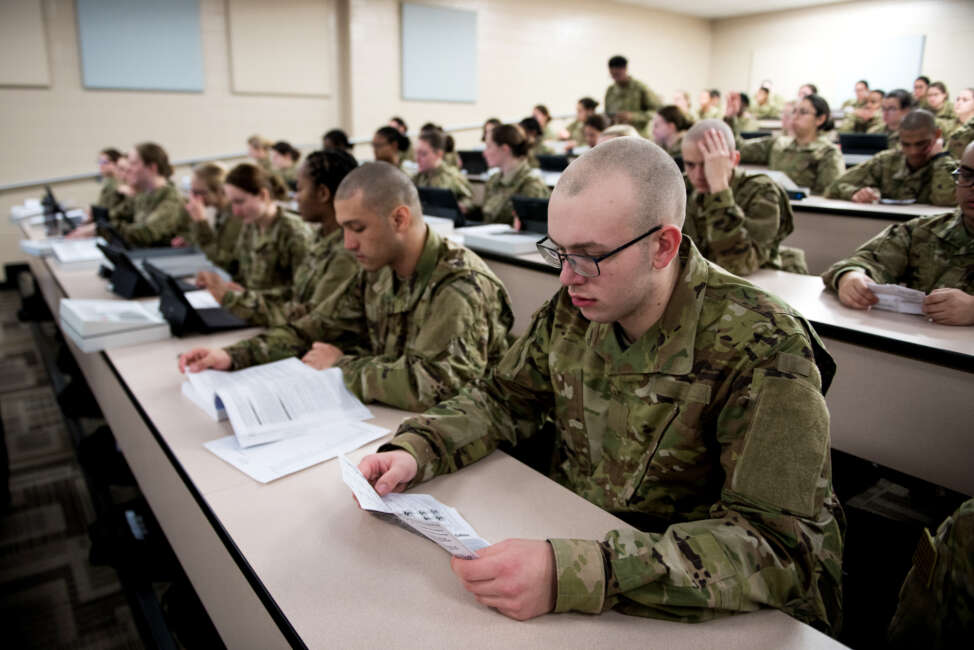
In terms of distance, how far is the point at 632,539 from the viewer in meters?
0.84

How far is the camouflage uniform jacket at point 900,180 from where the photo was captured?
3.39 meters

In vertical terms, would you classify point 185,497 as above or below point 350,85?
below

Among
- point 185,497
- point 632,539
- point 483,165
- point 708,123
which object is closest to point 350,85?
point 483,165

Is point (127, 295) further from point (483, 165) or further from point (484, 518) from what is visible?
point (483, 165)

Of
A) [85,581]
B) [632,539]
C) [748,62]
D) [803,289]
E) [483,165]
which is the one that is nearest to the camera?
[632,539]

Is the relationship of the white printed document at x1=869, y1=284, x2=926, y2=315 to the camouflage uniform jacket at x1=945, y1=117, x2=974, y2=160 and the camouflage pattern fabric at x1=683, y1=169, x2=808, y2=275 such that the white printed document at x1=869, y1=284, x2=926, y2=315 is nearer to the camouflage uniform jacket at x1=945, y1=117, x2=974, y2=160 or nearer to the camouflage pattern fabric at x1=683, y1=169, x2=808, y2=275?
the camouflage pattern fabric at x1=683, y1=169, x2=808, y2=275

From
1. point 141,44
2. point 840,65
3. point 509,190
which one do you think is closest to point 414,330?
point 509,190

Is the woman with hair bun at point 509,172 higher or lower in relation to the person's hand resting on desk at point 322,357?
higher

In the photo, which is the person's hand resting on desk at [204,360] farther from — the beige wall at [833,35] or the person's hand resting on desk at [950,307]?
the beige wall at [833,35]

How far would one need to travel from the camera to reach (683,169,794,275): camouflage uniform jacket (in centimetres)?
232

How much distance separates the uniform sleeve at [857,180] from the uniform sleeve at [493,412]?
3350 mm

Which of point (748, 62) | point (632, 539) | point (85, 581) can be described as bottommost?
point (85, 581)

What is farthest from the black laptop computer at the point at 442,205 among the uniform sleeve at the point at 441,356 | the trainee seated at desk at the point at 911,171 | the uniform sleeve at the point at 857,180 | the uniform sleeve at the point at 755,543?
the uniform sleeve at the point at 755,543

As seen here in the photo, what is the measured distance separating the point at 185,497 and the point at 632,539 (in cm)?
86
